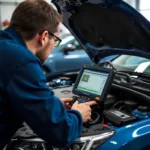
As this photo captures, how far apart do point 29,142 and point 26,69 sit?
26.6 inches

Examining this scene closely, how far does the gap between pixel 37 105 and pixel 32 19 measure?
0.43 metres

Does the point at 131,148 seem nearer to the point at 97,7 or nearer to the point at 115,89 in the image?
the point at 115,89

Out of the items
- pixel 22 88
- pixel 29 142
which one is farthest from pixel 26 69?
pixel 29 142

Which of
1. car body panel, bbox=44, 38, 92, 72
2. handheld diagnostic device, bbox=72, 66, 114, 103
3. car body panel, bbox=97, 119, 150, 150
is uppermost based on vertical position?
handheld diagnostic device, bbox=72, 66, 114, 103

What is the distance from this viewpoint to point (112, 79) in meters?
1.90

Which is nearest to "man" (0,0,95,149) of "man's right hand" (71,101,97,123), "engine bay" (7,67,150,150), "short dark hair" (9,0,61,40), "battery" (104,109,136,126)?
"short dark hair" (9,0,61,40)

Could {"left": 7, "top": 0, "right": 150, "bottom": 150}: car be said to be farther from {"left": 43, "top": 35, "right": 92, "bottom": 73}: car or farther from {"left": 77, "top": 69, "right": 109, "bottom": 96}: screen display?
{"left": 43, "top": 35, "right": 92, "bottom": 73}: car

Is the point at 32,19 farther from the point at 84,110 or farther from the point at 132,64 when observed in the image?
the point at 132,64

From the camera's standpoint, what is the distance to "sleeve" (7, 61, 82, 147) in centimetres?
123

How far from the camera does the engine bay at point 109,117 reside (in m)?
1.69

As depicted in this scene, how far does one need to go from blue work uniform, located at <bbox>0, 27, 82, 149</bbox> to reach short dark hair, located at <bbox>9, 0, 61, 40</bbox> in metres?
0.07

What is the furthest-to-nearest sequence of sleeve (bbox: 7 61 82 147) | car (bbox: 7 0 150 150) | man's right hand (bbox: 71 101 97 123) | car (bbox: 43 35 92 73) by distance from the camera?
1. car (bbox: 43 35 92 73)
2. car (bbox: 7 0 150 150)
3. man's right hand (bbox: 71 101 97 123)
4. sleeve (bbox: 7 61 82 147)

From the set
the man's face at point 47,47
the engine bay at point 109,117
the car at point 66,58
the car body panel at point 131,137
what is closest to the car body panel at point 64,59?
the car at point 66,58

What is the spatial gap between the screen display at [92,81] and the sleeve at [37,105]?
2.12 feet
